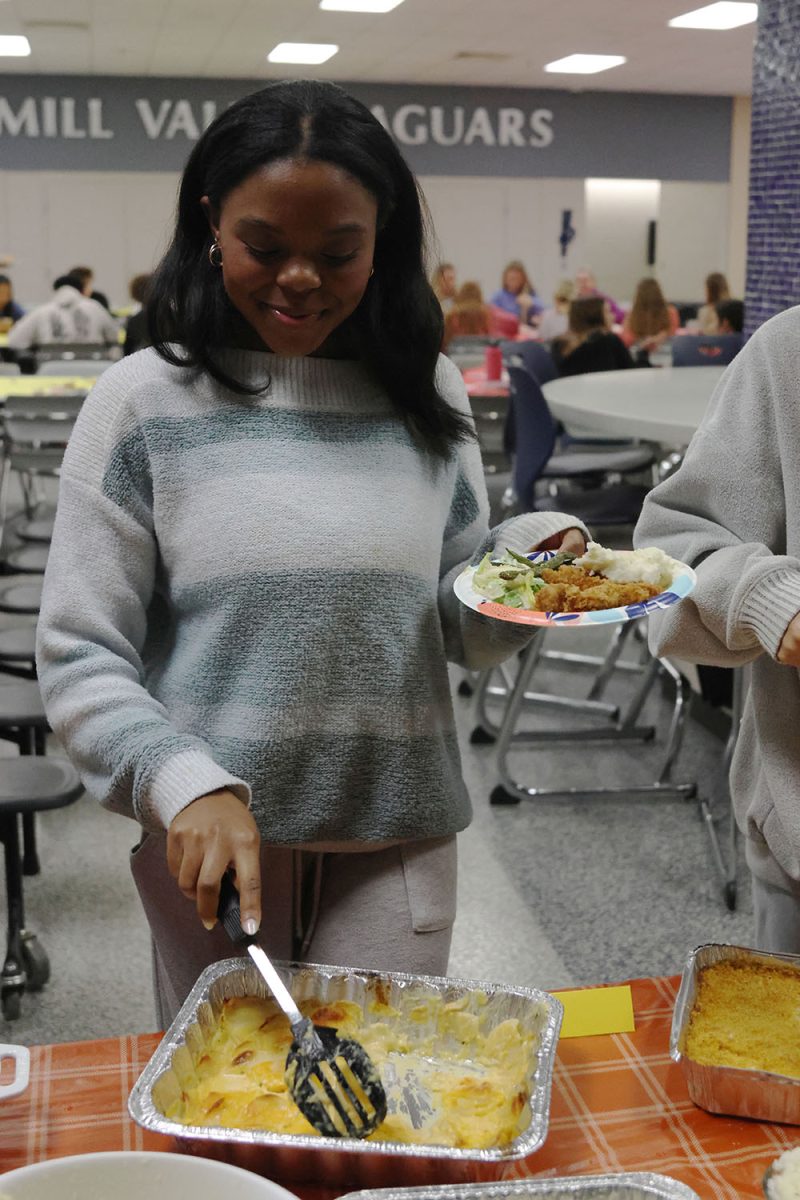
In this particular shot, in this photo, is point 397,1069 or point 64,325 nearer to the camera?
point 397,1069

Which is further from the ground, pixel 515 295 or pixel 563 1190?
pixel 515 295

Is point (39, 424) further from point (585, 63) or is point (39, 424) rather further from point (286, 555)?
point (585, 63)

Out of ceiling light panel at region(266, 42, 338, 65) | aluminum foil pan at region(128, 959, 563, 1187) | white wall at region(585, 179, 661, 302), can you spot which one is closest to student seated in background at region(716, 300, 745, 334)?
ceiling light panel at region(266, 42, 338, 65)

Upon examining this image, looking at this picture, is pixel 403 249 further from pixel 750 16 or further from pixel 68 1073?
pixel 750 16

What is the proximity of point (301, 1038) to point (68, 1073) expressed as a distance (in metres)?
0.26

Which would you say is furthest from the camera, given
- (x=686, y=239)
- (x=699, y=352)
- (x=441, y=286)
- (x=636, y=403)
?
(x=686, y=239)

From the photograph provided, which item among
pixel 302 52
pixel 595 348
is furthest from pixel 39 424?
pixel 302 52

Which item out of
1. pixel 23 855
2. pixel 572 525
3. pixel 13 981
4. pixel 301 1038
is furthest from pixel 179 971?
pixel 23 855

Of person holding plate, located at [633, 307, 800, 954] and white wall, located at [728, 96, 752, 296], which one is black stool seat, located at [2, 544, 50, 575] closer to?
person holding plate, located at [633, 307, 800, 954]

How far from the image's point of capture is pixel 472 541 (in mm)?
1301

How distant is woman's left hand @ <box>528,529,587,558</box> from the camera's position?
127 centimetres

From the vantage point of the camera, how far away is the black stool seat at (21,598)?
3168mm

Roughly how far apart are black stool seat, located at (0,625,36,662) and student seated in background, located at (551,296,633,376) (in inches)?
135

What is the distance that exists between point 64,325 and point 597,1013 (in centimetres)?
746
